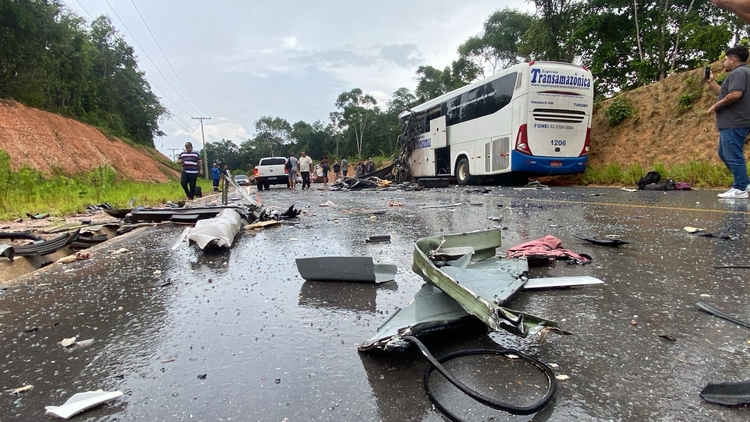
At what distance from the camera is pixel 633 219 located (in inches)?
170

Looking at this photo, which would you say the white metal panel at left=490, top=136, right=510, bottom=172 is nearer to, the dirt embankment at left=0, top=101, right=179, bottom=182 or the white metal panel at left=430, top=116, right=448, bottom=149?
the white metal panel at left=430, top=116, right=448, bottom=149

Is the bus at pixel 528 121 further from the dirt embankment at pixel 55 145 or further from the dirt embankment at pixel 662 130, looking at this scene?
the dirt embankment at pixel 55 145

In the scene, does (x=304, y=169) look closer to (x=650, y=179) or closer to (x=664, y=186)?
(x=650, y=179)

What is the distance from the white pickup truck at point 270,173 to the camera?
2064cm

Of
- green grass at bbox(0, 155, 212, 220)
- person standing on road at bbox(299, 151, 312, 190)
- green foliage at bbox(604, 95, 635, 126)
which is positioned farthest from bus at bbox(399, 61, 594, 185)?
green grass at bbox(0, 155, 212, 220)

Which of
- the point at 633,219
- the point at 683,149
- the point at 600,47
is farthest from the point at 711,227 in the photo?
the point at 600,47

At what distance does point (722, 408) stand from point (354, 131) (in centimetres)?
7268

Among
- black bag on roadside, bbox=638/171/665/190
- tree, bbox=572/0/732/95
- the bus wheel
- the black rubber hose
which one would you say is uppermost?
tree, bbox=572/0/732/95

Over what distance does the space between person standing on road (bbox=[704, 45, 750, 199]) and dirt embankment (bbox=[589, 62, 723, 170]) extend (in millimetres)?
5787

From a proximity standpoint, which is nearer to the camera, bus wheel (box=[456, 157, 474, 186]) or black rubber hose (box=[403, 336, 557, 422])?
black rubber hose (box=[403, 336, 557, 422])

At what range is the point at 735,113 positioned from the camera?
5660mm

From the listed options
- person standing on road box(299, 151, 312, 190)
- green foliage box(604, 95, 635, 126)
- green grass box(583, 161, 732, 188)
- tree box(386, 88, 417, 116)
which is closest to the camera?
green grass box(583, 161, 732, 188)

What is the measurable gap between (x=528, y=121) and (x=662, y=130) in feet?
16.1

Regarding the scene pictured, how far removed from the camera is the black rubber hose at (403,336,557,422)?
1018mm
